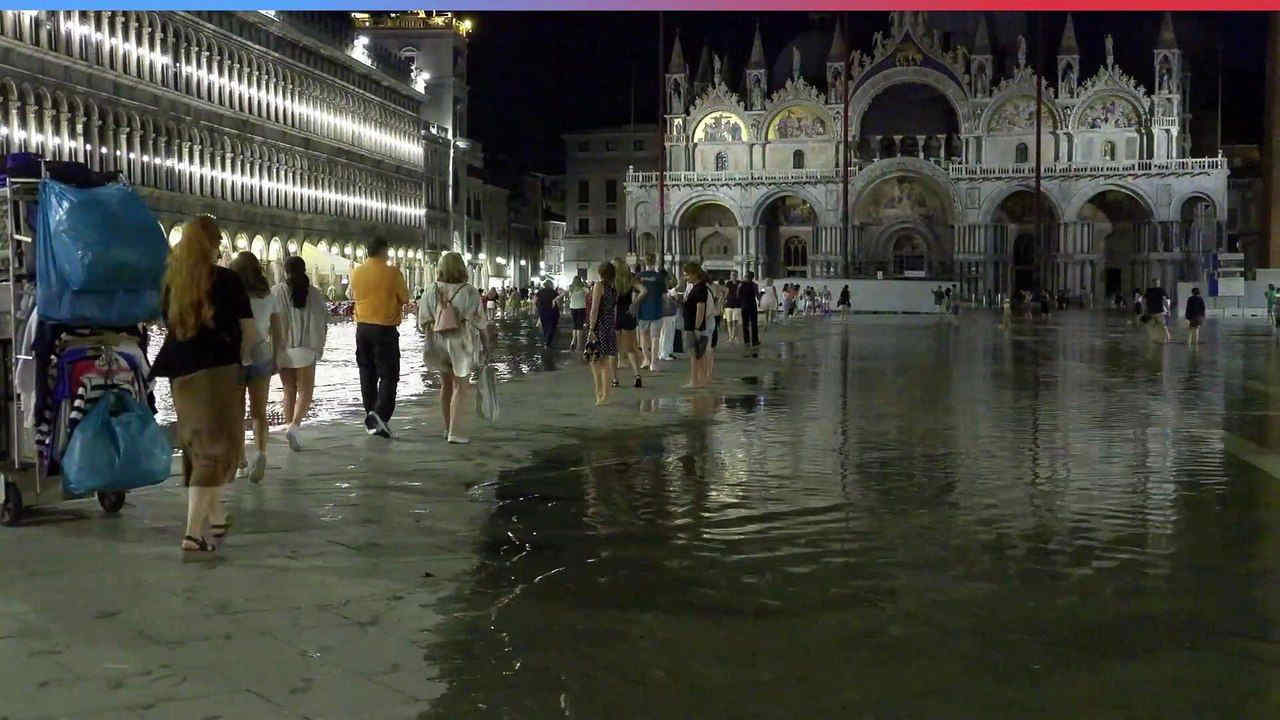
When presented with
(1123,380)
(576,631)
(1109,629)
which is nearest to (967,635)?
(1109,629)

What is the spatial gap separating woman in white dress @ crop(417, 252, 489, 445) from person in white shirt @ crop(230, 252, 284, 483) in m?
1.66

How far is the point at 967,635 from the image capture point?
213 inches

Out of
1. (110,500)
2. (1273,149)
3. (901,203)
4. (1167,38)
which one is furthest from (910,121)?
(110,500)

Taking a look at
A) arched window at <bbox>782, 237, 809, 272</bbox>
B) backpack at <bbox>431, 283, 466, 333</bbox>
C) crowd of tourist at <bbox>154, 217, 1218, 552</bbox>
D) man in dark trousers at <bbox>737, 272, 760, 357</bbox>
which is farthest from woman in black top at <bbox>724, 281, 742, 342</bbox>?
arched window at <bbox>782, 237, 809, 272</bbox>

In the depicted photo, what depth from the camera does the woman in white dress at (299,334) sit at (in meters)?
10.8

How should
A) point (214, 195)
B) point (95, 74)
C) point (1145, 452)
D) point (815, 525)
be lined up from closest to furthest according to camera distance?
point (815, 525) → point (1145, 452) → point (95, 74) → point (214, 195)

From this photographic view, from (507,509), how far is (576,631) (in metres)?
2.96

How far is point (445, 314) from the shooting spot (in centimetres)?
1134


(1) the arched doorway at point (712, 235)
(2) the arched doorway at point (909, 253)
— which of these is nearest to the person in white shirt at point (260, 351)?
(2) the arched doorway at point (909, 253)

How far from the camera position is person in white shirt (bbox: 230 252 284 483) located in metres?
9.34

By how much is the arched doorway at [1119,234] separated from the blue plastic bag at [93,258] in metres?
72.3

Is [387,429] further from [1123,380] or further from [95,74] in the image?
[95,74]

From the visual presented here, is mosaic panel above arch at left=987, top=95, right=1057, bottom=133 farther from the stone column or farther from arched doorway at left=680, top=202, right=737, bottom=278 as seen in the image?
arched doorway at left=680, top=202, right=737, bottom=278

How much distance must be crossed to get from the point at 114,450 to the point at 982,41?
75826mm
